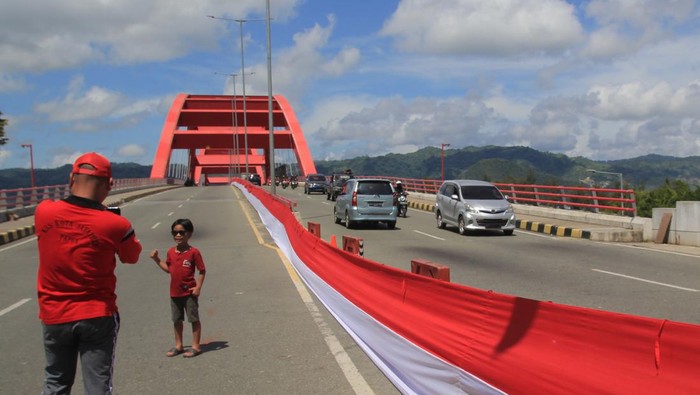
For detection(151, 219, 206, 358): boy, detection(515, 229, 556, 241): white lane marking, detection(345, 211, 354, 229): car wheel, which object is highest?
detection(151, 219, 206, 358): boy

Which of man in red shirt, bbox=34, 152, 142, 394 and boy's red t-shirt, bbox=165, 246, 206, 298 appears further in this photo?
boy's red t-shirt, bbox=165, 246, 206, 298

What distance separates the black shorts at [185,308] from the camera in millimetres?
5746

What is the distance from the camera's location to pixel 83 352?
317 cm

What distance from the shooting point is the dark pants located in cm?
313

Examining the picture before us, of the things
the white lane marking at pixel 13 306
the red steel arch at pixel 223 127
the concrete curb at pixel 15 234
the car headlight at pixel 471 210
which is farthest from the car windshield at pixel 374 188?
the red steel arch at pixel 223 127

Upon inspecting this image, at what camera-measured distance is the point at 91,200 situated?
125 inches

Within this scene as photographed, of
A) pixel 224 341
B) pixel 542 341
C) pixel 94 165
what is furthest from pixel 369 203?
pixel 94 165

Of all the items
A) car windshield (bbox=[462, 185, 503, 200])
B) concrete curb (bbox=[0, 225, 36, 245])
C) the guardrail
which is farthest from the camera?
the guardrail

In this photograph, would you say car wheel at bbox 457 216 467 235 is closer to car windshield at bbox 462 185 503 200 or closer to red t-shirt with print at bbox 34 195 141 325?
car windshield at bbox 462 185 503 200

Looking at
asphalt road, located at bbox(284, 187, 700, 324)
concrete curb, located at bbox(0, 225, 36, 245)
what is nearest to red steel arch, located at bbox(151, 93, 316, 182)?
concrete curb, located at bbox(0, 225, 36, 245)

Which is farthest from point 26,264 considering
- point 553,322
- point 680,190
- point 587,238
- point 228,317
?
point 680,190

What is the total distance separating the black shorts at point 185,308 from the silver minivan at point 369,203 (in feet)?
46.8

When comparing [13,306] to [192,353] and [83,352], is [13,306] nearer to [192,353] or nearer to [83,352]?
[192,353]

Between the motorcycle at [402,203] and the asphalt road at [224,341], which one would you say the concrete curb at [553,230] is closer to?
the motorcycle at [402,203]
